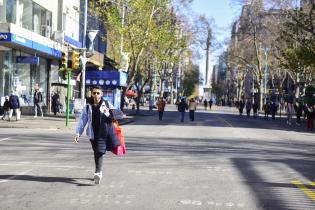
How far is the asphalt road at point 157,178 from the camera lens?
784 cm

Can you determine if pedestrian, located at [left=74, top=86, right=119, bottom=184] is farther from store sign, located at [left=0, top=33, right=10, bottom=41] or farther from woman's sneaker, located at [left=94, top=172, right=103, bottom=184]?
store sign, located at [left=0, top=33, right=10, bottom=41]

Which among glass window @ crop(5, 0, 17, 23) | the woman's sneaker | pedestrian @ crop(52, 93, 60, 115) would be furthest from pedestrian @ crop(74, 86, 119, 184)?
pedestrian @ crop(52, 93, 60, 115)

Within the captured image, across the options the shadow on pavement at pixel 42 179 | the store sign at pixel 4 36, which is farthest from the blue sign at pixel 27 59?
the shadow on pavement at pixel 42 179

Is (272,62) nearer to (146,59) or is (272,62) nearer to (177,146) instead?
(146,59)

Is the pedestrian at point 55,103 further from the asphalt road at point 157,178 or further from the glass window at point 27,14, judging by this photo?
the asphalt road at point 157,178

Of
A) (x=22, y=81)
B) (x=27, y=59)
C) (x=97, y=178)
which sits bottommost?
(x=97, y=178)

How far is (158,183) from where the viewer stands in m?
9.52

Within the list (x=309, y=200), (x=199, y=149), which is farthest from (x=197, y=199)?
(x=199, y=149)

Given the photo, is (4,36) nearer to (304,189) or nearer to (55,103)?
(55,103)

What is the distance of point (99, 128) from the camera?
9227 millimetres

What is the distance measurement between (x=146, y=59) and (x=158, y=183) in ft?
133

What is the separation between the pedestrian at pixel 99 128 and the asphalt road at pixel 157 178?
0.50 meters

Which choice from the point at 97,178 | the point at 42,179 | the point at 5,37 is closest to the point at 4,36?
the point at 5,37

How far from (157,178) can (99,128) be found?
1.59 meters
